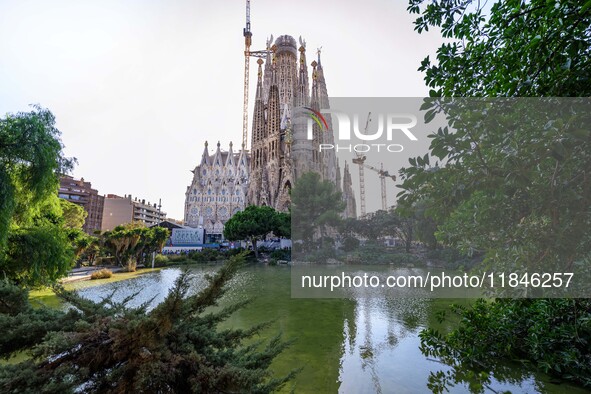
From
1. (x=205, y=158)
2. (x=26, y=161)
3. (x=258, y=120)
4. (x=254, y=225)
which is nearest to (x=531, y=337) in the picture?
(x=26, y=161)

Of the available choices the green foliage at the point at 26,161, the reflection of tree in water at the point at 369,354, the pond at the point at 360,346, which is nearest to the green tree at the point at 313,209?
the pond at the point at 360,346

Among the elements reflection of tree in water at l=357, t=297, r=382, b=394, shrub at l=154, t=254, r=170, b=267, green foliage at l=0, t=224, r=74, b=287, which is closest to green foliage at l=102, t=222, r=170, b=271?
shrub at l=154, t=254, r=170, b=267

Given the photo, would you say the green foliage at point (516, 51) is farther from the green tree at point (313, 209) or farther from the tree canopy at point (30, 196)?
the tree canopy at point (30, 196)

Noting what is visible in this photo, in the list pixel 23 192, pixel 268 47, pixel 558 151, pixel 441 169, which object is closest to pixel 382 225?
pixel 441 169

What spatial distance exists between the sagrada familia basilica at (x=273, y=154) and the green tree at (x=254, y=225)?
1335cm

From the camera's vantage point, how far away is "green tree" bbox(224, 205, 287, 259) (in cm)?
3048

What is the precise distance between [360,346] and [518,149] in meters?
5.52

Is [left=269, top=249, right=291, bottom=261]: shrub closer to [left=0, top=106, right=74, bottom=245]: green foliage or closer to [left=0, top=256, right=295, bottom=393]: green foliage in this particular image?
[left=0, top=106, right=74, bottom=245]: green foliage

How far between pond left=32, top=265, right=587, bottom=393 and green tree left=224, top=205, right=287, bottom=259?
1771 centimetres

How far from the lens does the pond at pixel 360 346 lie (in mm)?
5012

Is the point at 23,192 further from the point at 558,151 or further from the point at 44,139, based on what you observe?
the point at 558,151

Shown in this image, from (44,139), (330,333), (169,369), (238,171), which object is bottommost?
(330,333)

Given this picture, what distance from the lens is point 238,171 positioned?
2525 inches

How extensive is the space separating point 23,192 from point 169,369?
10467mm
